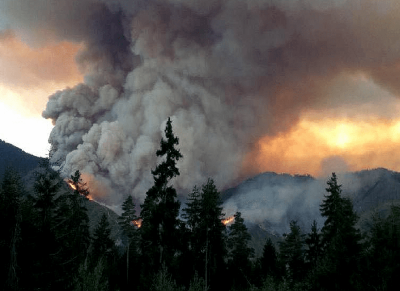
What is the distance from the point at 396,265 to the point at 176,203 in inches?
683

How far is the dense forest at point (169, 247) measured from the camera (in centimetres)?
1775

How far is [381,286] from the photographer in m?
24.0

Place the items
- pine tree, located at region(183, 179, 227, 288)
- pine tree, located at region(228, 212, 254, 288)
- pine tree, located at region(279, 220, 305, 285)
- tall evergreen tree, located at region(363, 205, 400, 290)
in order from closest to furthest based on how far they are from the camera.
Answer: tall evergreen tree, located at region(363, 205, 400, 290) → pine tree, located at region(183, 179, 227, 288) → pine tree, located at region(228, 212, 254, 288) → pine tree, located at region(279, 220, 305, 285)

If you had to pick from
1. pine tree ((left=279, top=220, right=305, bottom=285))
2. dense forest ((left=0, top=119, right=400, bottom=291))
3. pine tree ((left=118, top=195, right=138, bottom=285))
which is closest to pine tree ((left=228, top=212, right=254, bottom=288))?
dense forest ((left=0, top=119, right=400, bottom=291))

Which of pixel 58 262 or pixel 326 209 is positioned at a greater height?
pixel 326 209

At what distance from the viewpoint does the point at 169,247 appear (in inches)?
1217

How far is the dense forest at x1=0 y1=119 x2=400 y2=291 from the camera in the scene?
58.2 ft

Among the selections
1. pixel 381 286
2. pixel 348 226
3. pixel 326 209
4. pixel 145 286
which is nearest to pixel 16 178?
pixel 145 286

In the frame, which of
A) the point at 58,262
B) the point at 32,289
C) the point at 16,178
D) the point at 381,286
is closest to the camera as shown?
the point at 32,289

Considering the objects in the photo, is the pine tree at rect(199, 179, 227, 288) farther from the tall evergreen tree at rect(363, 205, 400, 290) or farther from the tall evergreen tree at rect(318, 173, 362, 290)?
the tall evergreen tree at rect(363, 205, 400, 290)

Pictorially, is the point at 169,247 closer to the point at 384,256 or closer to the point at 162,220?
the point at 162,220

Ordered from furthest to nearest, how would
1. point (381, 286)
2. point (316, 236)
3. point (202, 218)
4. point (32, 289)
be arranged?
1. point (316, 236)
2. point (202, 218)
3. point (381, 286)
4. point (32, 289)

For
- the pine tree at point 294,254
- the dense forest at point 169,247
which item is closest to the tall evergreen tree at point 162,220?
the dense forest at point 169,247

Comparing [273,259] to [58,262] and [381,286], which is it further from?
[58,262]
